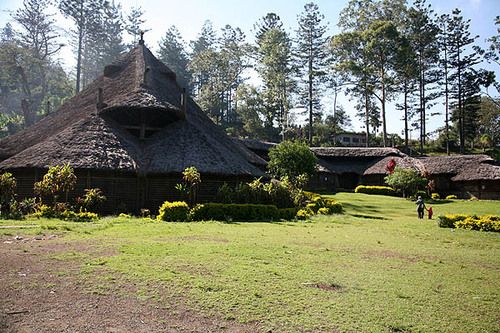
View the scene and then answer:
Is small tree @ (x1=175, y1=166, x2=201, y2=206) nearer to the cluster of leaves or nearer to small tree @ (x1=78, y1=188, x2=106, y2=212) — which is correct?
the cluster of leaves

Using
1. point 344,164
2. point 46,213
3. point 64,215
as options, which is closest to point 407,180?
point 344,164

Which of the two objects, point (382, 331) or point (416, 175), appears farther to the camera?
point (416, 175)

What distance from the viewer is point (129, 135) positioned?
75.1 ft

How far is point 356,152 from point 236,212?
32.1m

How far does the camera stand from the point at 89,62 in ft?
216

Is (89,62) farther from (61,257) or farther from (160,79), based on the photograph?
(61,257)

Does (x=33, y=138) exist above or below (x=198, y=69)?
below

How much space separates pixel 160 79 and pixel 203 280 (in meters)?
24.7

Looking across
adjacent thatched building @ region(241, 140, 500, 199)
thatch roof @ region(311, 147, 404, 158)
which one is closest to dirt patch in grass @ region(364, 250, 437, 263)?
adjacent thatched building @ region(241, 140, 500, 199)

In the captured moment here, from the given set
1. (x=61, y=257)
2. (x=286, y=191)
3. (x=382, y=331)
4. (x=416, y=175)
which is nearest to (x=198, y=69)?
(x=416, y=175)

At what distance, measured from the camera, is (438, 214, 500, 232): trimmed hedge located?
17250 millimetres

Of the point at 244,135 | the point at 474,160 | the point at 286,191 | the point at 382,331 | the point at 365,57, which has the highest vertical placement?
the point at 365,57

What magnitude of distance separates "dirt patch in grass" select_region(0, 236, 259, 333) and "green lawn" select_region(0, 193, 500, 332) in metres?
0.23

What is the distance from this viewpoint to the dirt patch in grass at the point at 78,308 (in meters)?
4.85
